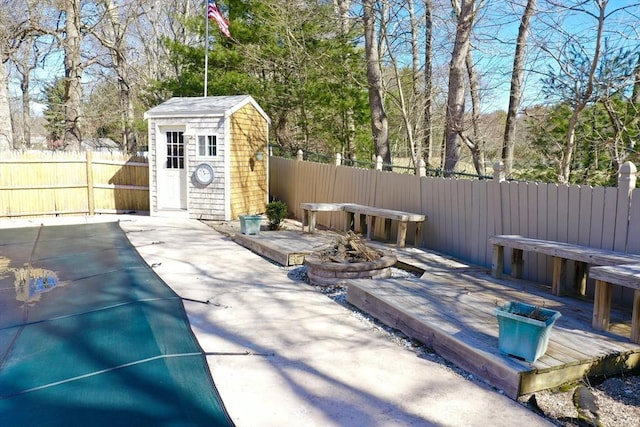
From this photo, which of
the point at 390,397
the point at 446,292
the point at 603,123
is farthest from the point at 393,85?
the point at 390,397

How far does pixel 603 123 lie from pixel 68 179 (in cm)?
1013

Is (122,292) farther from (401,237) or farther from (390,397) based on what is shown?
(401,237)

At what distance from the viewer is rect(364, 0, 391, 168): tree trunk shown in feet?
31.6

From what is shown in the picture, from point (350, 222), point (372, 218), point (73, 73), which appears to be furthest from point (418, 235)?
point (73, 73)

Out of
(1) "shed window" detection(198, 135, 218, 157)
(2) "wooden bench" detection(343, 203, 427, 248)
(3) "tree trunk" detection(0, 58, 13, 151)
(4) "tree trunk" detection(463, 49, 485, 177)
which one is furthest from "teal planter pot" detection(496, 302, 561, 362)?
(3) "tree trunk" detection(0, 58, 13, 151)

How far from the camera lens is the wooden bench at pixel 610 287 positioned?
2.75 metres

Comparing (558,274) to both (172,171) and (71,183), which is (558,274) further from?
(71,183)

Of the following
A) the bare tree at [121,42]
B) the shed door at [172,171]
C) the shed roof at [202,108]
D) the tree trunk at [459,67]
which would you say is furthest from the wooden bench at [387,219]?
the bare tree at [121,42]

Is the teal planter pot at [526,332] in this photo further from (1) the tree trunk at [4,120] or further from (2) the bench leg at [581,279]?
(1) the tree trunk at [4,120]

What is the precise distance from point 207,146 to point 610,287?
7.85m

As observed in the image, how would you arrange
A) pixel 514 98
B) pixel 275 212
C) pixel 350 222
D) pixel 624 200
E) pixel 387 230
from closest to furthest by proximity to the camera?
pixel 624 200
pixel 387 230
pixel 350 222
pixel 275 212
pixel 514 98

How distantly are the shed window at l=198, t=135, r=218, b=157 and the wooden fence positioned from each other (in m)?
1.90

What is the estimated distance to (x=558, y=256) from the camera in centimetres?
364

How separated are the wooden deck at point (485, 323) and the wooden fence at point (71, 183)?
7.62m
